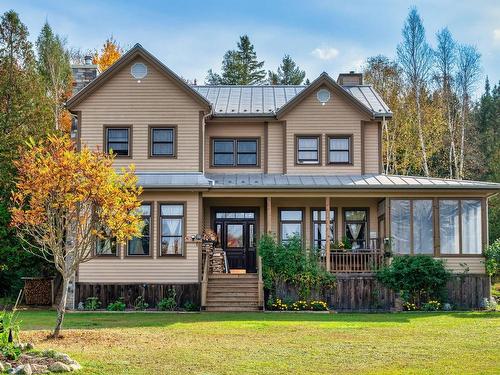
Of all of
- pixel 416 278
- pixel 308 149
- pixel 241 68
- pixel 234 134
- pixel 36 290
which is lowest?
pixel 36 290

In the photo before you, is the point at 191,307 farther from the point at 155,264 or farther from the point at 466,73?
the point at 466,73

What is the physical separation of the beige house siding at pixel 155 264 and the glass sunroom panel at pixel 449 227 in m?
8.14

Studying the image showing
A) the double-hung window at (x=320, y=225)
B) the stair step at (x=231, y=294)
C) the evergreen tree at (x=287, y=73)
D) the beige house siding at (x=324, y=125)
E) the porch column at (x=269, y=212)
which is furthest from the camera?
the evergreen tree at (x=287, y=73)

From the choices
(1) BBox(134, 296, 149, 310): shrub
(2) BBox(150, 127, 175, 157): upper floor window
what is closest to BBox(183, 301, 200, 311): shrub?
(1) BBox(134, 296, 149, 310): shrub

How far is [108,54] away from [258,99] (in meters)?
18.9

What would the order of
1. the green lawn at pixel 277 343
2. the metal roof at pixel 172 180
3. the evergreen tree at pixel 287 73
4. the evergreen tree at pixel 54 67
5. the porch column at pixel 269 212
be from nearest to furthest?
the green lawn at pixel 277 343
the metal roof at pixel 172 180
the porch column at pixel 269 212
the evergreen tree at pixel 54 67
the evergreen tree at pixel 287 73

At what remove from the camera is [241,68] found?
51875mm

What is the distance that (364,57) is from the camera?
45250mm

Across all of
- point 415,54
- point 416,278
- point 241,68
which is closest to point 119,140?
point 416,278

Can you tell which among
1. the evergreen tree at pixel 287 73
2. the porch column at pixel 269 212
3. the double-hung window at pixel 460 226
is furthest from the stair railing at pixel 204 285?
the evergreen tree at pixel 287 73

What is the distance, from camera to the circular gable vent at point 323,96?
25.1 metres

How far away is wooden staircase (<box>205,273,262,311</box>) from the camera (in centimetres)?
2152

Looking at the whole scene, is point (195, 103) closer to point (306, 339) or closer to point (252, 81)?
point (306, 339)

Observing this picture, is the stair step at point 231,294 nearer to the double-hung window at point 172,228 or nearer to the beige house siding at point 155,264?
the beige house siding at point 155,264
